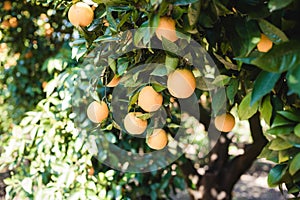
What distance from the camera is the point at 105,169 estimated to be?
5.50ft

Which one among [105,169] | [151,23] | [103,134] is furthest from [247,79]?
[105,169]

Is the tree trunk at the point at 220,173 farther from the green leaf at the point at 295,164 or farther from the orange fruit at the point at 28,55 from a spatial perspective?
the green leaf at the point at 295,164

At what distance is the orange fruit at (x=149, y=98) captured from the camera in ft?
2.47

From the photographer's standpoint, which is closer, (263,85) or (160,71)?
(263,85)

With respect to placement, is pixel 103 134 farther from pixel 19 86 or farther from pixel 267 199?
pixel 267 199

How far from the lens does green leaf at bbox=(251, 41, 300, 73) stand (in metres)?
0.48

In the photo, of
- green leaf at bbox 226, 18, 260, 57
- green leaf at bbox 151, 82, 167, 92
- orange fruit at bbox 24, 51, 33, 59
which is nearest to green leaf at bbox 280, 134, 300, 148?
green leaf at bbox 226, 18, 260, 57

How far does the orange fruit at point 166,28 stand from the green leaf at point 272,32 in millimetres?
124

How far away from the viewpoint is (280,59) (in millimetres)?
486

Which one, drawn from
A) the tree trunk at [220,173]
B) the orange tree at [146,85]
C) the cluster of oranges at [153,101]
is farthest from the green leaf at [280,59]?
the tree trunk at [220,173]

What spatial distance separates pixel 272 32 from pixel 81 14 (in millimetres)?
399

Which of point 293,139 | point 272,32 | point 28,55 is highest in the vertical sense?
point 272,32

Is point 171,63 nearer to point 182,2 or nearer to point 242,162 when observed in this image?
point 182,2

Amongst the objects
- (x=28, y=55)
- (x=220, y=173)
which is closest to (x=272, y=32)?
(x=28, y=55)
